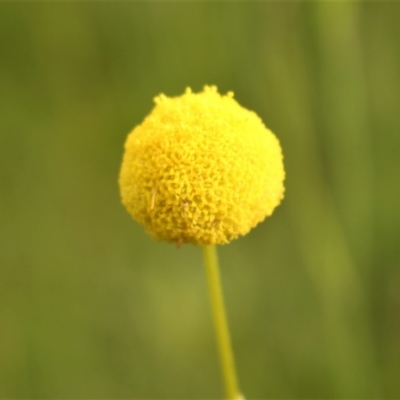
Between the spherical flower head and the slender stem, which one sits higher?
the spherical flower head

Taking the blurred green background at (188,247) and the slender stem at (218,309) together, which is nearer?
the slender stem at (218,309)

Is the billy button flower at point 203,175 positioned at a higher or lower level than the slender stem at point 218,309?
higher

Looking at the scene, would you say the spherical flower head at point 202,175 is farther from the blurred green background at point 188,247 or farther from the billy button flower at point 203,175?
the blurred green background at point 188,247

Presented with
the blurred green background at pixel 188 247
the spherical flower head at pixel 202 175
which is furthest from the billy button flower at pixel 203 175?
the blurred green background at pixel 188 247

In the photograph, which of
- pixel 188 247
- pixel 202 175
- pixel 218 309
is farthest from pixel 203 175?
pixel 188 247

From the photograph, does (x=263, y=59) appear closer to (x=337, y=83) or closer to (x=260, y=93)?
(x=260, y=93)

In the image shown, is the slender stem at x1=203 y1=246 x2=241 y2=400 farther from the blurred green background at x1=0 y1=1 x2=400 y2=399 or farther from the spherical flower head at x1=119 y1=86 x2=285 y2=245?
the blurred green background at x1=0 y1=1 x2=400 y2=399

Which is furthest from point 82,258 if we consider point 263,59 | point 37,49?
point 263,59

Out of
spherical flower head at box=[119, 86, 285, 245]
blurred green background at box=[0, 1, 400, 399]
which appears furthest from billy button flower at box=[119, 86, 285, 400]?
blurred green background at box=[0, 1, 400, 399]
